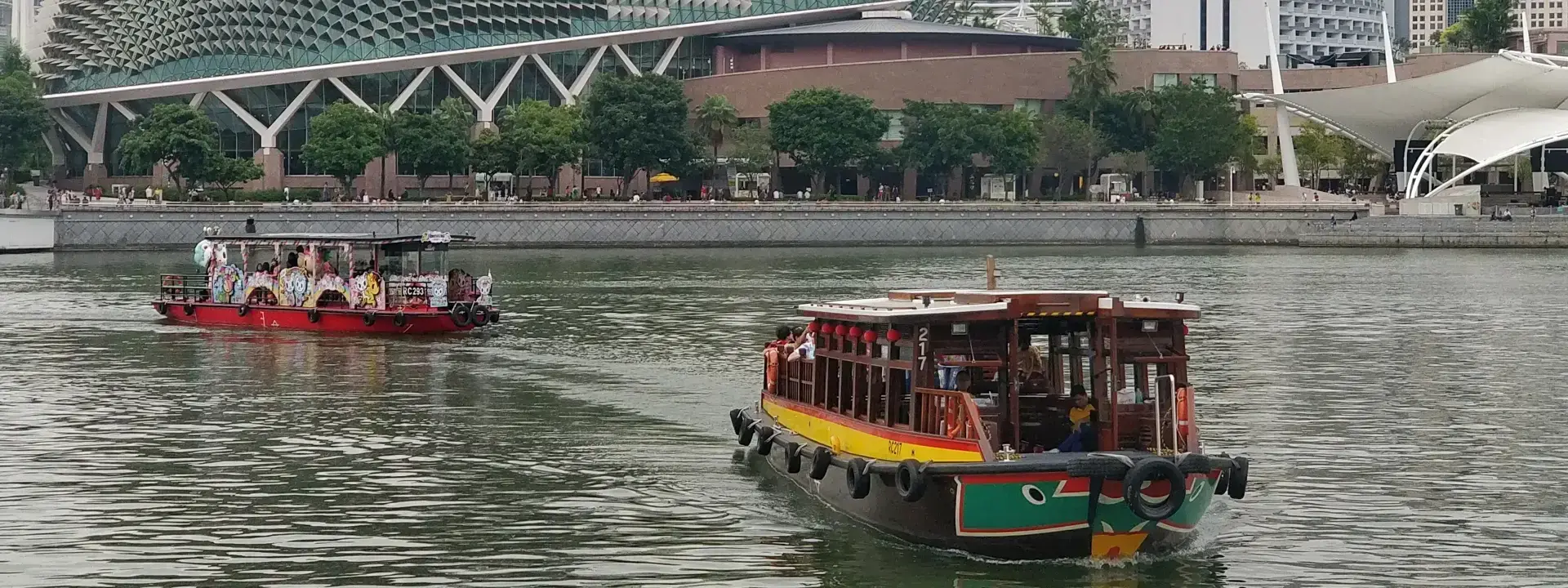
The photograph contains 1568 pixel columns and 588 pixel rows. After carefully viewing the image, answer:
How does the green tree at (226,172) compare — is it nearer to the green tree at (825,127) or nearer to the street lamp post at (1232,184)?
the green tree at (825,127)

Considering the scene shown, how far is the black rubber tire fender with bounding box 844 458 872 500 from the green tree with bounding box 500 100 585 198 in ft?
316

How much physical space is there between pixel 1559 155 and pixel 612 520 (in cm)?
10859

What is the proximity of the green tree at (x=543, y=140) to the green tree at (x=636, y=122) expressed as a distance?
1210mm

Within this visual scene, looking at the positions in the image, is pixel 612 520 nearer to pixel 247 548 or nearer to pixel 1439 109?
pixel 247 548

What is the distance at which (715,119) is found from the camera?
130 metres

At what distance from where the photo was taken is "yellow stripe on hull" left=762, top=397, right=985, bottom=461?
22.8 m

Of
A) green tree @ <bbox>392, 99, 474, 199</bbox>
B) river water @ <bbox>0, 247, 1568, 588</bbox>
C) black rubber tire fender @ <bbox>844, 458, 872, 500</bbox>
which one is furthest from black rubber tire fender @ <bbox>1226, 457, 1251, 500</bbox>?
green tree @ <bbox>392, 99, 474, 199</bbox>

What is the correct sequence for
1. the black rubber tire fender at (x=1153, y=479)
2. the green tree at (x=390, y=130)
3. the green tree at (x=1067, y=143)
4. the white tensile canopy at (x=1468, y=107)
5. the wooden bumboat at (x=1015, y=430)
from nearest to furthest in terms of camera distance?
the black rubber tire fender at (x=1153, y=479) → the wooden bumboat at (x=1015, y=430) → the white tensile canopy at (x=1468, y=107) → the green tree at (x=390, y=130) → the green tree at (x=1067, y=143)

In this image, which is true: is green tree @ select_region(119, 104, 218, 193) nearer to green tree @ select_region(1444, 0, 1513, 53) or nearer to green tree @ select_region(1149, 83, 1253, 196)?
green tree @ select_region(1149, 83, 1253, 196)

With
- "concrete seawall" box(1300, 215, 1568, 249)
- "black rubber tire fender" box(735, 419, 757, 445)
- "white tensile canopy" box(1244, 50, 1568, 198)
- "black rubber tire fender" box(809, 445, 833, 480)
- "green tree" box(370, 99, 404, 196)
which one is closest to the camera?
"black rubber tire fender" box(809, 445, 833, 480)

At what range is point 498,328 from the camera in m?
53.6

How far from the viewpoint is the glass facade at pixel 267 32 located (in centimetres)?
13788

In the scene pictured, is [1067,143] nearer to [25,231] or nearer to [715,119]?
[715,119]

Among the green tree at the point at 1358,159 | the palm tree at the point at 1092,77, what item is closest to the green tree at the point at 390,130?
the palm tree at the point at 1092,77
